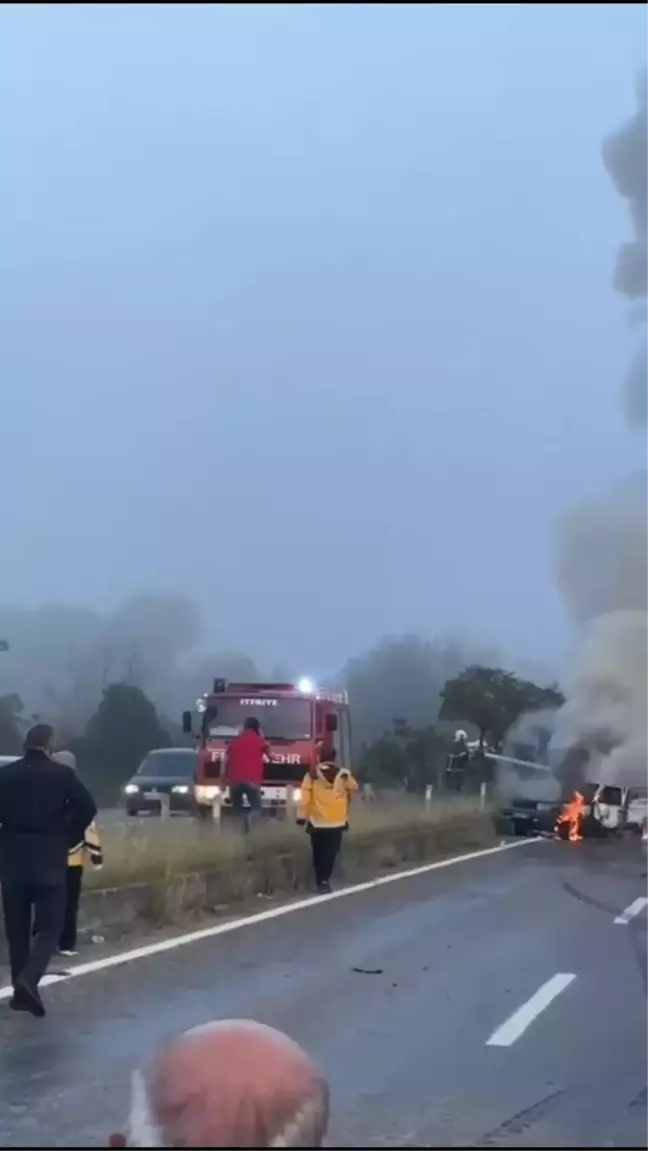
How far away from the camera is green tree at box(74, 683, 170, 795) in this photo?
55.2 meters

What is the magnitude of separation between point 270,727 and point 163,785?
5.72 m

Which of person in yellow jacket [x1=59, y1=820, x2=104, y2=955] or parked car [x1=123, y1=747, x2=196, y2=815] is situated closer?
person in yellow jacket [x1=59, y1=820, x2=104, y2=955]

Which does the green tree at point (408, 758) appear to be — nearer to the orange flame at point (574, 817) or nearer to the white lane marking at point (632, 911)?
the orange flame at point (574, 817)

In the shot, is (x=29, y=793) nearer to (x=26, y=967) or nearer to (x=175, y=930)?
(x=26, y=967)

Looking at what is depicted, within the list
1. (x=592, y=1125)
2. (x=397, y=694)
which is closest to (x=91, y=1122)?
(x=592, y=1125)

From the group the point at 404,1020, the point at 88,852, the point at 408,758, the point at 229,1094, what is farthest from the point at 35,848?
the point at 408,758

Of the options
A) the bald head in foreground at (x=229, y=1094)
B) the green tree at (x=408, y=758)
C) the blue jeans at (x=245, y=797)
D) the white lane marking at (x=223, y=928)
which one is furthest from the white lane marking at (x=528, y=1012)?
the green tree at (x=408, y=758)

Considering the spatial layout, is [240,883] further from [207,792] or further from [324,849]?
[207,792]

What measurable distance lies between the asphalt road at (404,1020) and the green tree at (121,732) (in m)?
39.5

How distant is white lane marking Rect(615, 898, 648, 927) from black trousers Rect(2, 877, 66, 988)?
718cm

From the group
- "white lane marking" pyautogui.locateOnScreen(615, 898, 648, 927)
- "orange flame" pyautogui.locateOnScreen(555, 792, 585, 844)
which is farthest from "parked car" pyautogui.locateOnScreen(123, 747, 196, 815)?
"white lane marking" pyautogui.locateOnScreen(615, 898, 648, 927)

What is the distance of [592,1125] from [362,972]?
15.4 feet

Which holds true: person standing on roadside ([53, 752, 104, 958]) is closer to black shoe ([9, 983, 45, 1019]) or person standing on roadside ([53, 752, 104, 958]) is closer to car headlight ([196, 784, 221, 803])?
black shoe ([9, 983, 45, 1019])

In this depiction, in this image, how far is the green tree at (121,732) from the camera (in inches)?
2172
